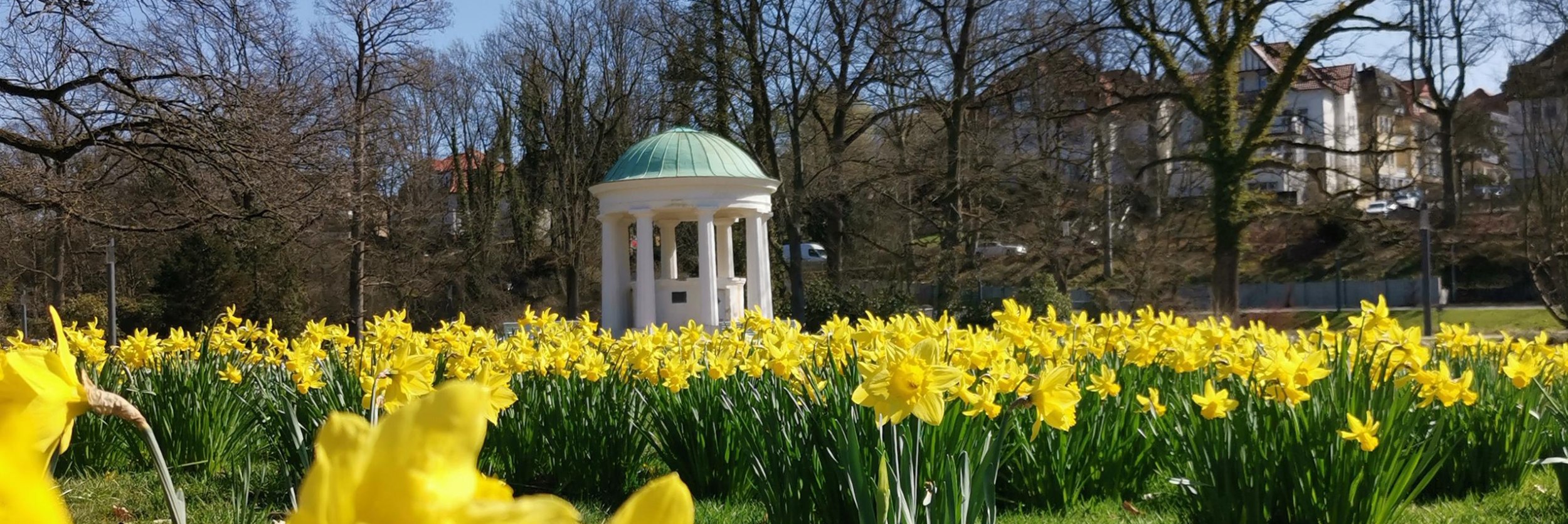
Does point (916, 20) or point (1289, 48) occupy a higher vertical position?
point (916, 20)

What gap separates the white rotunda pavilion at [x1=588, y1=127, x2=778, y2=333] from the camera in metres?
20.4

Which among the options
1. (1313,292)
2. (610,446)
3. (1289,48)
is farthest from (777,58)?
(610,446)

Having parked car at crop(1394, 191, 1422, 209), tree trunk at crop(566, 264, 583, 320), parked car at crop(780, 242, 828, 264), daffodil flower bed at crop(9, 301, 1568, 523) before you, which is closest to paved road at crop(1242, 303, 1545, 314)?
parked car at crop(1394, 191, 1422, 209)

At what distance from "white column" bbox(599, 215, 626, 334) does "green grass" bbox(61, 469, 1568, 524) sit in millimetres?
15572

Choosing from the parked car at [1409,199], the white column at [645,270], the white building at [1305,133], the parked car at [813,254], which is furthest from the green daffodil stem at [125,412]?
the parked car at [813,254]

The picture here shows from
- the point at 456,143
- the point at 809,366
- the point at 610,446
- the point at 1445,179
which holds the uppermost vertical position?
the point at 456,143

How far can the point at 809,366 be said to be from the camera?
4.39 meters

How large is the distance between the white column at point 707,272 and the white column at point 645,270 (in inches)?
33.1

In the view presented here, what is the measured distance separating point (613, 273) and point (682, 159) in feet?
8.88

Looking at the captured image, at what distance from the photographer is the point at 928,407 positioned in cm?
284

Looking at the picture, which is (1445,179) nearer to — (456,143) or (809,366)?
(456,143)

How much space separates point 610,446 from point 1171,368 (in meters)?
2.83

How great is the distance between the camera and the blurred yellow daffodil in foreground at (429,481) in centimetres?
41

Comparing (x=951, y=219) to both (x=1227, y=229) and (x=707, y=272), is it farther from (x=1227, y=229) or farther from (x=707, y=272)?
(x=1227, y=229)
